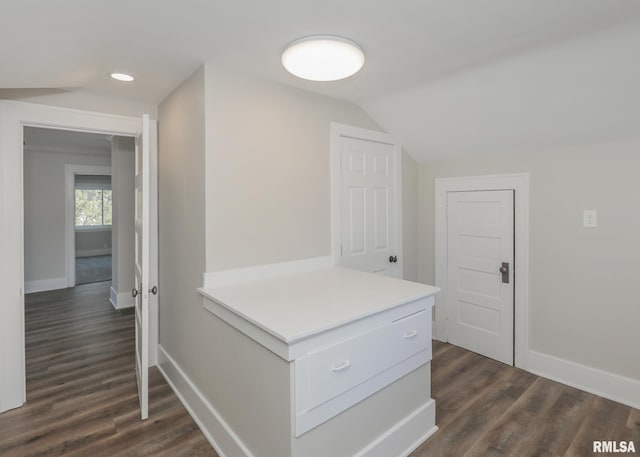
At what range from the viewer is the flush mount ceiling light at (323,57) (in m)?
1.70

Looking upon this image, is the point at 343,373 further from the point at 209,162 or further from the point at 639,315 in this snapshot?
the point at 639,315

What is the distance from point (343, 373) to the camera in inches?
62.0

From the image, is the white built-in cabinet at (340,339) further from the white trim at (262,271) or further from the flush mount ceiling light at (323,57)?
the flush mount ceiling light at (323,57)

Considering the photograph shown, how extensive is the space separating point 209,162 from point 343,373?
1.42 m

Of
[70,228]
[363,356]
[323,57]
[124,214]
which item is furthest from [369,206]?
[70,228]

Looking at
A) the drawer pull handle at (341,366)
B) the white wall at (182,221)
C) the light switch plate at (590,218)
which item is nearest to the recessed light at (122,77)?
the white wall at (182,221)

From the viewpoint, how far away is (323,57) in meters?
1.75

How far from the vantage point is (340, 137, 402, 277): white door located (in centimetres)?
292

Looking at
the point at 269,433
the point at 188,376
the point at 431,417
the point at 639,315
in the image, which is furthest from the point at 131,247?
the point at 639,315

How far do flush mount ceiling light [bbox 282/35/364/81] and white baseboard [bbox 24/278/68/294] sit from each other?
18.8 ft

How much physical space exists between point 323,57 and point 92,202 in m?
9.83

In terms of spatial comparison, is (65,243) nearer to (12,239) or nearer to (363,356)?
(12,239)

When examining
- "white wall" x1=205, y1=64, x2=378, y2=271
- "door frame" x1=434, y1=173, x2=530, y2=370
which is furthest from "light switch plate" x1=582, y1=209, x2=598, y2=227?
"white wall" x1=205, y1=64, x2=378, y2=271

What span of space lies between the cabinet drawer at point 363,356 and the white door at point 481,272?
1.37m
